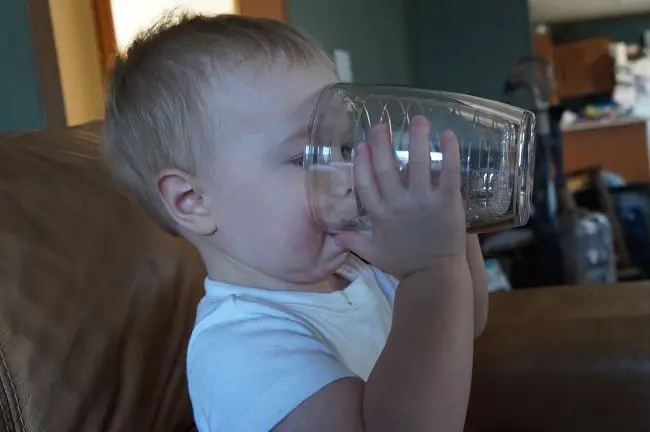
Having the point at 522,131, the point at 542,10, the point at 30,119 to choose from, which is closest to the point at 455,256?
the point at 522,131

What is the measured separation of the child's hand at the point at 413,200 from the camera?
1.70 ft

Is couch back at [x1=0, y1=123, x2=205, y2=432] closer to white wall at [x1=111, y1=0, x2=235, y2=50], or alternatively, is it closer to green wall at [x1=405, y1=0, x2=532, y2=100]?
white wall at [x1=111, y1=0, x2=235, y2=50]

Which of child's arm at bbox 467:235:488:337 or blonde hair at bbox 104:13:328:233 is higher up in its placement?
blonde hair at bbox 104:13:328:233

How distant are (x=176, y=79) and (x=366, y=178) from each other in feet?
0.76

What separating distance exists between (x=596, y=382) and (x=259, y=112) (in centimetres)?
54

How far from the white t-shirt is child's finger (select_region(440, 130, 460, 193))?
18cm

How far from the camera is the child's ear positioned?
69 centimetres

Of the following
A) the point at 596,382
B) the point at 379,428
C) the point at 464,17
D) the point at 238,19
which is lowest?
the point at 596,382

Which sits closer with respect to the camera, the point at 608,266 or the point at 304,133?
the point at 304,133

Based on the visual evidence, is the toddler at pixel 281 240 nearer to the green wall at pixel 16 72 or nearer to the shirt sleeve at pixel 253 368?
the shirt sleeve at pixel 253 368

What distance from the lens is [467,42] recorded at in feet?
12.2

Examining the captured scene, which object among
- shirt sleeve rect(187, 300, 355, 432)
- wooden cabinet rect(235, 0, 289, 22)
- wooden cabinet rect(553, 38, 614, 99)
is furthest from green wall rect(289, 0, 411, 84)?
wooden cabinet rect(553, 38, 614, 99)

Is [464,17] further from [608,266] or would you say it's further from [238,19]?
[238,19]

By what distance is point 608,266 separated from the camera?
8.80ft
